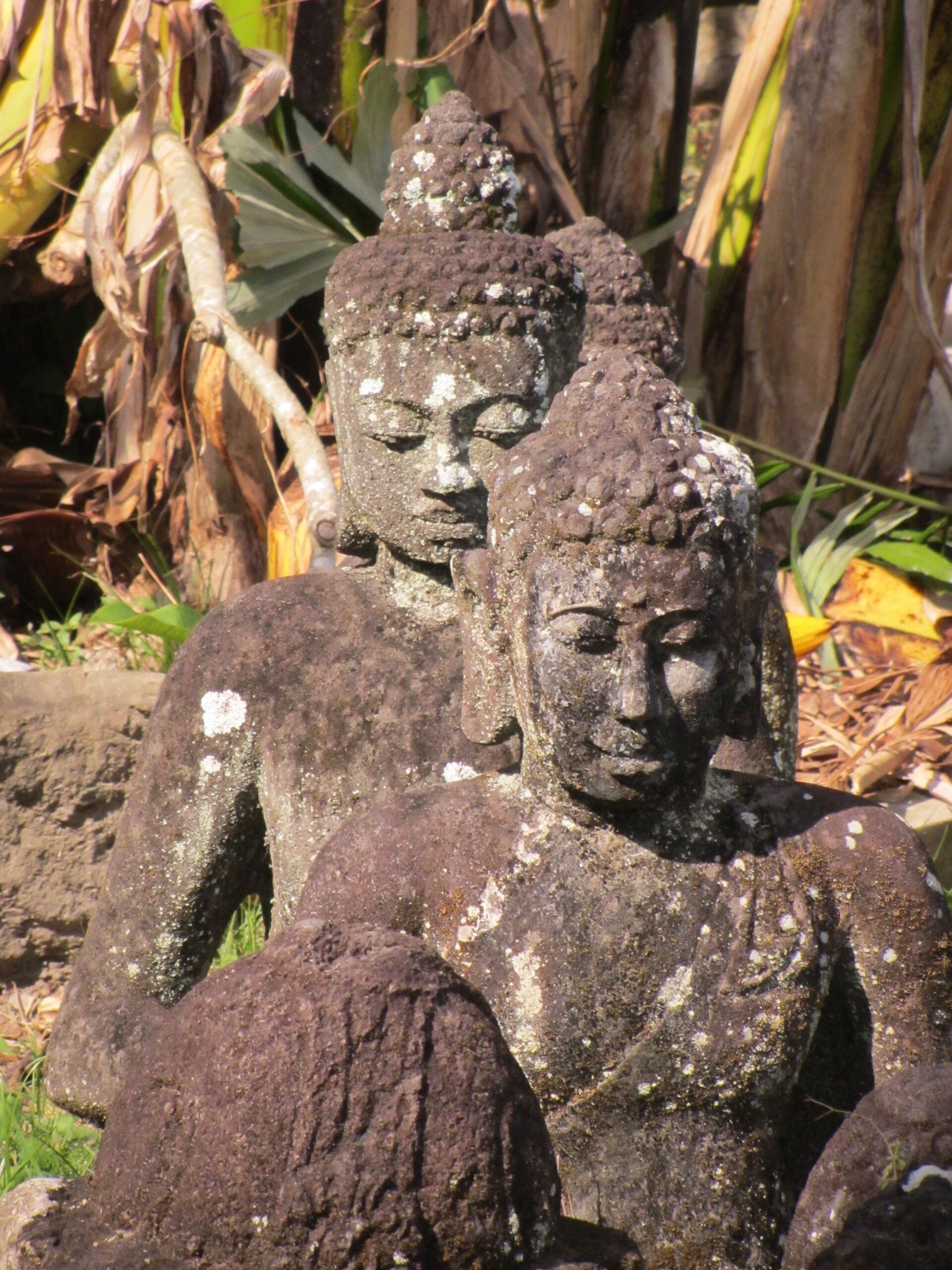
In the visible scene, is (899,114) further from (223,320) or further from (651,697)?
(651,697)

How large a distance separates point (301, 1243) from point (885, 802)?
3.12 metres

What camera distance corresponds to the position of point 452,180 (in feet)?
7.32

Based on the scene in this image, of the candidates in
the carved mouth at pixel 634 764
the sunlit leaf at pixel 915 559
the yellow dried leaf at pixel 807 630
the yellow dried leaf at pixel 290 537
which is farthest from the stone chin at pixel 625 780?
the sunlit leaf at pixel 915 559

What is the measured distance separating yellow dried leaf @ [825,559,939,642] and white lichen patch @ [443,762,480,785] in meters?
2.88

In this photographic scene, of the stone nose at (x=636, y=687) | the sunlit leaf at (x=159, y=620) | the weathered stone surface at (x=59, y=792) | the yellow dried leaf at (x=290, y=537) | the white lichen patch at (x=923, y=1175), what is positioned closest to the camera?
the white lichen patch at (x=923, y=1175)

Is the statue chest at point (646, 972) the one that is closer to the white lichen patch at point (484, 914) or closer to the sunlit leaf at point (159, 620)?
the white lichen patch at point (484, 914)

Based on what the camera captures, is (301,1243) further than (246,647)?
No

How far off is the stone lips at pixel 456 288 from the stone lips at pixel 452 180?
0.13 feet

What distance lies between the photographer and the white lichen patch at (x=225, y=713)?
220 centimetres

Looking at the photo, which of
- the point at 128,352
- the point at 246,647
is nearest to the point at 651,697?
the point at 246,647

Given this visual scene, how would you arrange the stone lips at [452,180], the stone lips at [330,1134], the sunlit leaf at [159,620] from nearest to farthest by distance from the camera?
the stone lips at [330,1134] → the stone lips at [452,180] → the sunlit leaf at [159,620]

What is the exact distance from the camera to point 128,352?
189 inches

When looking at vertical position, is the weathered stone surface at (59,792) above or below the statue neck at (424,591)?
below

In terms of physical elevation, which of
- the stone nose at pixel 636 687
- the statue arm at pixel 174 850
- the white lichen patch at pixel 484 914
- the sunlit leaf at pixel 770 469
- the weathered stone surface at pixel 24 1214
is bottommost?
the sunlit leaf at pixel 770 469
